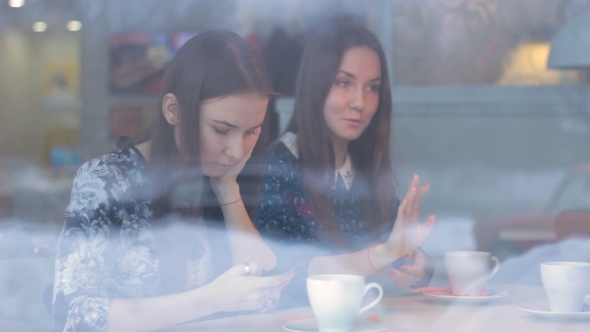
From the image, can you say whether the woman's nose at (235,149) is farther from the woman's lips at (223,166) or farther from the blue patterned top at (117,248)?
the blue patterned top at (117,248)

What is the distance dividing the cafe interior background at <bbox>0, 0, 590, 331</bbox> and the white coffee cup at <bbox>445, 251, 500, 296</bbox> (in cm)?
26

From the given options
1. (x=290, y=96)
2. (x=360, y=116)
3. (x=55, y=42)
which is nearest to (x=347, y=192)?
(x=360, y=116)

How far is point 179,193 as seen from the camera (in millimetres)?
1321

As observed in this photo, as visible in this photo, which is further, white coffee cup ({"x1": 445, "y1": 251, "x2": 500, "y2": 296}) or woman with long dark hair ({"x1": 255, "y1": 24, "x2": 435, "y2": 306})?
woman with long dark hair ({"x1": 255, "y1": 24, "x2": 435, "y2": 306})

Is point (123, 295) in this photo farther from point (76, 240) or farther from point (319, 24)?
point (319, 24)

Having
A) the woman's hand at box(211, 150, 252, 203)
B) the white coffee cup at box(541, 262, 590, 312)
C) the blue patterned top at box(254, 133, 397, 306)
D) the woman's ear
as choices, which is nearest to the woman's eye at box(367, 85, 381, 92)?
the blue patterned top at box(254, 133, 397, 306)

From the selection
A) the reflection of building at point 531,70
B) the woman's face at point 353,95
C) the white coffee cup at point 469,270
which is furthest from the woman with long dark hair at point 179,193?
the reflection of building at point 531,70

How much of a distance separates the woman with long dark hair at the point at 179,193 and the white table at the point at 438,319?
0.20ft

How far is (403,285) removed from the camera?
1575 millimetres

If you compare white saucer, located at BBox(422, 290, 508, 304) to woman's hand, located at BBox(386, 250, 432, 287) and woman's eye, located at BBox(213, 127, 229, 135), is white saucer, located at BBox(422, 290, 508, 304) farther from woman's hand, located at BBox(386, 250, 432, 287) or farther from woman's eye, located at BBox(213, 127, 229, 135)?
woman's eye, located at BBox(213, 127, 229, 135)

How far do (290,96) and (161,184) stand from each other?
1.06 ft

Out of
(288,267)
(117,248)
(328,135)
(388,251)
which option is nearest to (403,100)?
(328,135)

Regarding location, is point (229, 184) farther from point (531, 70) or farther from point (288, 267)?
point (531, 70)

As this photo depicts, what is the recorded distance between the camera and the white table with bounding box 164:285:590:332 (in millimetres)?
1068
